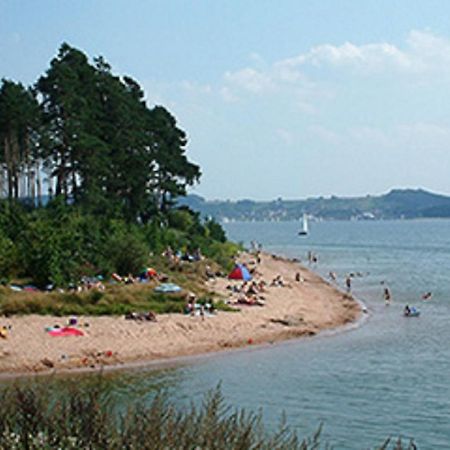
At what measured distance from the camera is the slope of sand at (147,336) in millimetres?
23500

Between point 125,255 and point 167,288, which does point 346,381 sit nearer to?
point 167,288

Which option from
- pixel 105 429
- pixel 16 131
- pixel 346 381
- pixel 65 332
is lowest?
pixel 346 381

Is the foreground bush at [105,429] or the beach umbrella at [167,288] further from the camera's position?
the beach umbrella at [167,288]

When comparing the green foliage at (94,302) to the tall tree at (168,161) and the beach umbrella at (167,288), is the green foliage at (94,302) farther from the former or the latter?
the tall tree at (168,161)

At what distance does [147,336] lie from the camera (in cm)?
2645

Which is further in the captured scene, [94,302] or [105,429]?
[94,302]

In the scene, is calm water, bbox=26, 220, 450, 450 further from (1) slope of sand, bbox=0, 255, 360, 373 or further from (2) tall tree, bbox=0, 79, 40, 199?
(2) tall tree, bbox=0, 79, 40, 199

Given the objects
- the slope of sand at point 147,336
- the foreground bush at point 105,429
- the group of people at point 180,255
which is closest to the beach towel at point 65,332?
the slope of sand at point 147,336

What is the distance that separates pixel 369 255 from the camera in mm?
89312

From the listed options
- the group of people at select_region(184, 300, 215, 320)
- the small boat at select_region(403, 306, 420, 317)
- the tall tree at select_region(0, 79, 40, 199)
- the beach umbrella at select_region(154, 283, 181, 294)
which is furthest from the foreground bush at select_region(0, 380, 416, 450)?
the tall tree at select_region(0, 79, 40, 199)

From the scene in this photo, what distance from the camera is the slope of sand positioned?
23.5 m

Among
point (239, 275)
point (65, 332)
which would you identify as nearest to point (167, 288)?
point (65, 332)

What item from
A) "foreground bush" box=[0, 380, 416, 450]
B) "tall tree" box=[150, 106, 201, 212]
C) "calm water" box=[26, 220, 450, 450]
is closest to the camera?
"foreground bush" box=[0, 380, 416, 450]

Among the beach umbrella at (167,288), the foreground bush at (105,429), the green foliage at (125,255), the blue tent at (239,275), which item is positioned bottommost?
the blue tent at (239,275)
